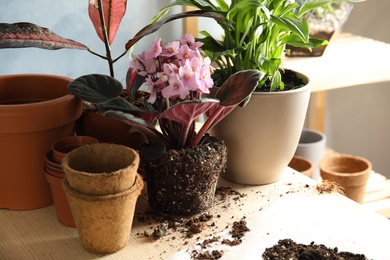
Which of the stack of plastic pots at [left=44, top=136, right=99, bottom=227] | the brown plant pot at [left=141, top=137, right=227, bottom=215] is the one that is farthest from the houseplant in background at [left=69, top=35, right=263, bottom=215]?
the stack of plastic pots at [left=44, top=136, right=99, bottom=227]

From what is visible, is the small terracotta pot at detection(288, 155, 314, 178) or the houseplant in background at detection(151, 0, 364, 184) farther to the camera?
the small terracotta pot at detection(288, 155, 314, 178)

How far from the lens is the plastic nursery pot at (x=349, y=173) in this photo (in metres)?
1.73

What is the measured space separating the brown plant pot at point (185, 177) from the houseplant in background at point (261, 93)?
8 centimetres

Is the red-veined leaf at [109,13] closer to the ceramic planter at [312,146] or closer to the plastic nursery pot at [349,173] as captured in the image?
the plastic nursery pot at [349,173]

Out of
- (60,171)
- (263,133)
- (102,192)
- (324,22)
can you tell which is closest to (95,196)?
(102,192)

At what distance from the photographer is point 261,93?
1.11 meters

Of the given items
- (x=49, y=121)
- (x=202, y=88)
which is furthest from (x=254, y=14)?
(x=49, y=121)

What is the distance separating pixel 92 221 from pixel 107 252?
7 cm

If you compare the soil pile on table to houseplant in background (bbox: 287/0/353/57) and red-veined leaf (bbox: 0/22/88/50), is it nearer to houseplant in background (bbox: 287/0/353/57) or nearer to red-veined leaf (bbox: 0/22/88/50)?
red-veined leaf (bbox: 0/22/88/50)

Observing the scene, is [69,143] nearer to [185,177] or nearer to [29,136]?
[29,136]

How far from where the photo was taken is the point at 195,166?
1.02 meters

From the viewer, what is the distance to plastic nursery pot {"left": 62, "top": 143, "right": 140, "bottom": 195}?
894mm

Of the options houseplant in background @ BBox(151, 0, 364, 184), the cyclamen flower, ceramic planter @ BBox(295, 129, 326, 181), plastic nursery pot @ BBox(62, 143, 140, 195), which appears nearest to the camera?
plastic nursery pot @ BBox(62, 143, 140, 195)

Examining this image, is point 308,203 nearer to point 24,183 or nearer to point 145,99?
point 145,99
